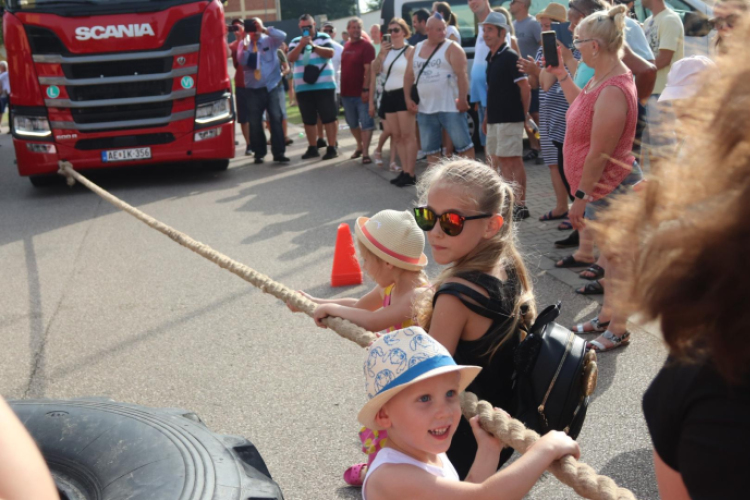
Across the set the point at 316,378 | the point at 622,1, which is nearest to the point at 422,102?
the point at 622,1

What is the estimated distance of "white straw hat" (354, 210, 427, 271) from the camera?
113 inches

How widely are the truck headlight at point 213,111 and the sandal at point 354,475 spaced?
8291 millimetres

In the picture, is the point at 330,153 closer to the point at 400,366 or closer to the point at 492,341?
the point at 492,341

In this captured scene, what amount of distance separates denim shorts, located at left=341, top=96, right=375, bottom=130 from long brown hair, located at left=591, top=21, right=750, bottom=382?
10785 mm

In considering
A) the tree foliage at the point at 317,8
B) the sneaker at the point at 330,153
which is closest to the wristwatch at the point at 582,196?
the sneaker at the point at 330,153

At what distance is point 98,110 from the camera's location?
34.5 ft

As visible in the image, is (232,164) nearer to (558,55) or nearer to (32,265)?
(32,265)

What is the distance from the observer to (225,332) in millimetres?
5242

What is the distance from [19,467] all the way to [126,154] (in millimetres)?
10357

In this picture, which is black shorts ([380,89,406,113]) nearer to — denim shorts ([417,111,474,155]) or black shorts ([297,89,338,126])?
denim shorts ([417,111,474,155])

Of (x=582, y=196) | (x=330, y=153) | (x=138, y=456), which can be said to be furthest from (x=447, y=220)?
(x=330, y=153)

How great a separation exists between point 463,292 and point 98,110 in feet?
31.0

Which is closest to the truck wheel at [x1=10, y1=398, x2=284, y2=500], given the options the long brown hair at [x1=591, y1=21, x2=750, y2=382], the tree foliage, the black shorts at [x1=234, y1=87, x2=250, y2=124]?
the long brown hair at [x1=591, y1=21, x2=750, y2=382]

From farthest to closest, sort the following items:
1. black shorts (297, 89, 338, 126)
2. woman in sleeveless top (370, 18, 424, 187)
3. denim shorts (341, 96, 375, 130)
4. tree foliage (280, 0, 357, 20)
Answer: tree foliage (280, 0, 357, 20) → black shorts (297, 89, 338, 126) → denim shorts (341, 96, 375, 130) → woman in sleeveless top (370, 18, 424, 187)
